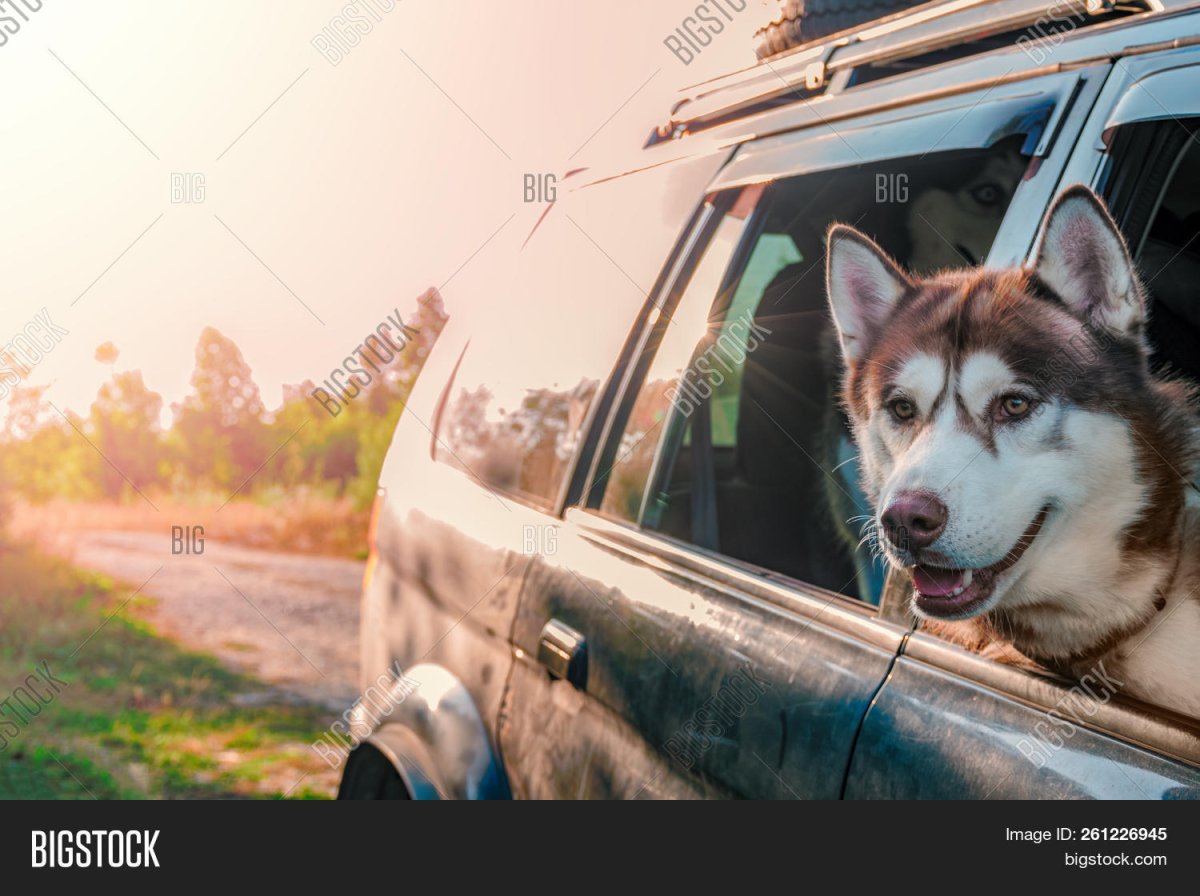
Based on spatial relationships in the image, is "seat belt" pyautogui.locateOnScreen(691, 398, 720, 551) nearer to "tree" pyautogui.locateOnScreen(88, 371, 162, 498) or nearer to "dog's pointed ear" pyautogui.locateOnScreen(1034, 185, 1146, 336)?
"dog's pointed ear" pyautogui.locateOnScreen(1034, 185, 1146, 336)

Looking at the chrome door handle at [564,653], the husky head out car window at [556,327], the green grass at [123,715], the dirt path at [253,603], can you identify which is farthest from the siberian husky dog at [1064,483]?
the dirt path at [253,603]

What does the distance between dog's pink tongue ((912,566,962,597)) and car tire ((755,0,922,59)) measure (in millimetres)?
1448

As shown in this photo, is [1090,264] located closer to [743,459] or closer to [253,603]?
[743,459]

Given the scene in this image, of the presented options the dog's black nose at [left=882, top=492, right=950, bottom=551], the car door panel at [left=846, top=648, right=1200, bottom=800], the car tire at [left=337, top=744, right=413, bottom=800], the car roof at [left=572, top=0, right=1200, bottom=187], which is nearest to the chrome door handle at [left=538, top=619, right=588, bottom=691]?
the car tire at [left=337, top=744, right=413, bottom=800]

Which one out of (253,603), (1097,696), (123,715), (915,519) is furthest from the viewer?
(253,603)

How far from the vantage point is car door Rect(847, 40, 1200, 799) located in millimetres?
1232

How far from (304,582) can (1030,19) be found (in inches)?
340

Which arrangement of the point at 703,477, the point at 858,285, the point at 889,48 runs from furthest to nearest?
the point at 703,477 < the point at 889,48 < the point at 858,285

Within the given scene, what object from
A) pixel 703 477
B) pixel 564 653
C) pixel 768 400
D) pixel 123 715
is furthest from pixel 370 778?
pixel 123 715

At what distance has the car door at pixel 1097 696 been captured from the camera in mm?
1232

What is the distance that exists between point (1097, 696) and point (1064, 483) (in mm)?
282

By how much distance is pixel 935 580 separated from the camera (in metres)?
1.47

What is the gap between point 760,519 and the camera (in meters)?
2.58

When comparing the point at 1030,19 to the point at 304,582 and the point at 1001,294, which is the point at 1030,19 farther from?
the point at 304,582
